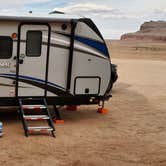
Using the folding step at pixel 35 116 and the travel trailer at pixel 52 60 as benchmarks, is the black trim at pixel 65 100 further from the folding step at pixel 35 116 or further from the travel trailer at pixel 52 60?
the folding step at pixel 35 116

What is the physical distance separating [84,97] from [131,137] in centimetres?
189

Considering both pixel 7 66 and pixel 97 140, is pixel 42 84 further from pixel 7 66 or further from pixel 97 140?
pixel 97 140

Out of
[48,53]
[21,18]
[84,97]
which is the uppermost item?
[21,18]

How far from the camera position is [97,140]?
11.0m

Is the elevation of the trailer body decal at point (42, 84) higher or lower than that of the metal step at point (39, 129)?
higher

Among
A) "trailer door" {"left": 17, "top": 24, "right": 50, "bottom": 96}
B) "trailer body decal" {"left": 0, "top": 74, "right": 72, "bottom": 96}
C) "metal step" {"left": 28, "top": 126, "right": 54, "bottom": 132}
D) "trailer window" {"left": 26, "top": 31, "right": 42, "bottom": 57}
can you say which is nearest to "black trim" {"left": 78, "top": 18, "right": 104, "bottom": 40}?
"trailer door" {"left": 17, "top": 24, "right": 50, "bottom": 96}

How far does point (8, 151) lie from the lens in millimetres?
9766

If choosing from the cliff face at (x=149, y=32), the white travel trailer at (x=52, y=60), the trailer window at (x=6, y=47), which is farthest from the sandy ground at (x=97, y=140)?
the cliff face at (x=149, y=32)

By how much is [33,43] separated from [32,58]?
0.38 meters

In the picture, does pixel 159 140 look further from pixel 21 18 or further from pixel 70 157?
pixel 21 18

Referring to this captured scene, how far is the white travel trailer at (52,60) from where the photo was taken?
11.8 m

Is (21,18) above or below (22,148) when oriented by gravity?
above

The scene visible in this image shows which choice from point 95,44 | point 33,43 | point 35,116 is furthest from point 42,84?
point 95,44

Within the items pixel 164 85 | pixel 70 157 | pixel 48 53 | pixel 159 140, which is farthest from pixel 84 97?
pixel 164 85
